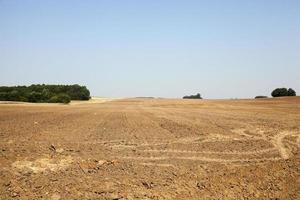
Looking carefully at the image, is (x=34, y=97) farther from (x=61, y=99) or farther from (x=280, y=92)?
(x=280, y=92)

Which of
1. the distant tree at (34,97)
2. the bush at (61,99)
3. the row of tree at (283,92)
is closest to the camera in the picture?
the bush at (61,99)

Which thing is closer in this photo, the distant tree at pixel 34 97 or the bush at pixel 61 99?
the bush at pixel 61 99

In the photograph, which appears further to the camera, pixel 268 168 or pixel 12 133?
pixel 12 133

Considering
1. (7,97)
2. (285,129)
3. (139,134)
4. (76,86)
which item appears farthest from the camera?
(76,86)

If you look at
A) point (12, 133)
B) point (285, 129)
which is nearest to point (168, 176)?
point (12, 133)

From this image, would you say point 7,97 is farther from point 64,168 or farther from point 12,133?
point 64,168

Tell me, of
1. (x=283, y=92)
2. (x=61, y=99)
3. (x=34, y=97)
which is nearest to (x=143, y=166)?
(x=61, y=99)

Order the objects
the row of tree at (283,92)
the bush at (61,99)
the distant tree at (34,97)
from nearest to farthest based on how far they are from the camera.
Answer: the bush at (61,99) → the distant tree at (34,97) → the row of tree at (283,92)

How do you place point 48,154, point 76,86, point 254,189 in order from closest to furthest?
point 254,189, point 48,154, point 76,86

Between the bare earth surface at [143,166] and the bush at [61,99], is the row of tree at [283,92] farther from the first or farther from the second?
the bare earth surface at [143,166]

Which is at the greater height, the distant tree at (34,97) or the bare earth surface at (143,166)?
the distant tree at (34,97)

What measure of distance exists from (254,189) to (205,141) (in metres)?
4.99

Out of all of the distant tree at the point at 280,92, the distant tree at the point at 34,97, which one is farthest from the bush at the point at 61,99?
the distant tree at the point at 280,92

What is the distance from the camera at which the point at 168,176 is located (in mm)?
9742
